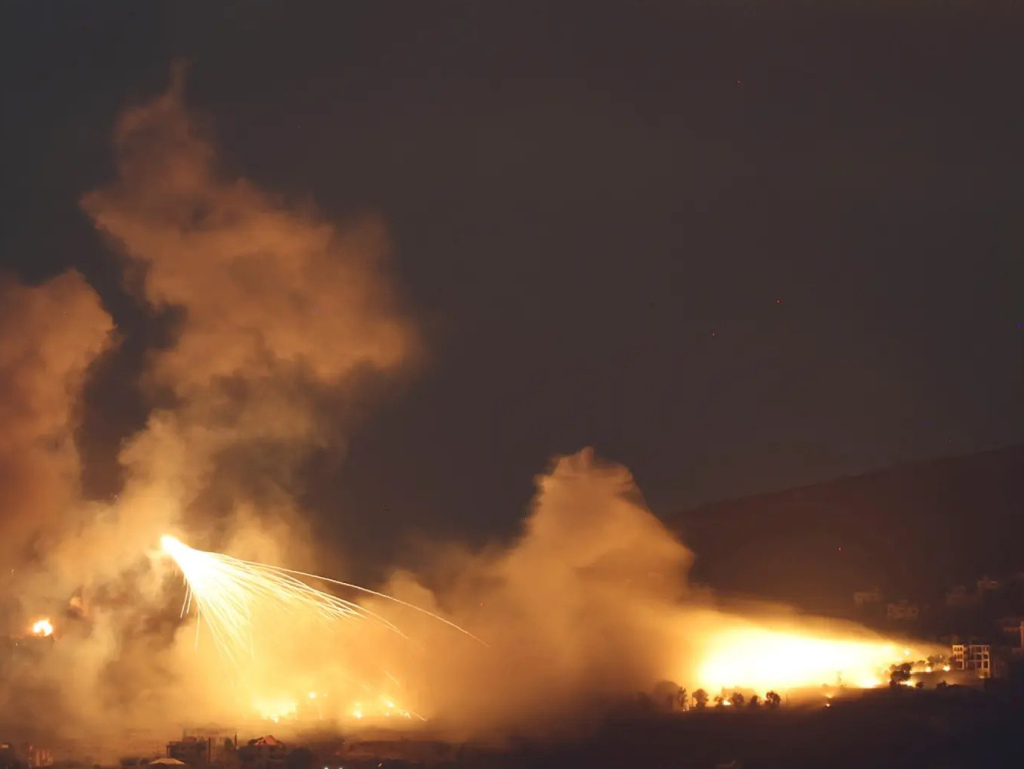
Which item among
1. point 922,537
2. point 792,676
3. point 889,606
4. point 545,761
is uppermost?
point 922,537

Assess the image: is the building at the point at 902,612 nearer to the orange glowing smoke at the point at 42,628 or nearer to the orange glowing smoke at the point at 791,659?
the orange glowing smoke at the point at 791,659

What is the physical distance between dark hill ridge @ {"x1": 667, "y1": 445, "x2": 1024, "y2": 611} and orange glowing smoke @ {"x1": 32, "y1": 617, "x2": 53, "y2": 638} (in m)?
22.6

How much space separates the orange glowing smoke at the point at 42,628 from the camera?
→ 37031 millimetres

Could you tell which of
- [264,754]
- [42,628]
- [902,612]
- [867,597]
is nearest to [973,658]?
[902,612]

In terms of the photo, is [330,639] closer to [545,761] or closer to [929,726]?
[545,761]

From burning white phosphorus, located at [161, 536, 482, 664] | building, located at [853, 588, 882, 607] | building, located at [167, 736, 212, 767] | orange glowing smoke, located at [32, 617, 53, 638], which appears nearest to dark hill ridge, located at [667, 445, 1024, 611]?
building, located at [853, 588, 882, 607]

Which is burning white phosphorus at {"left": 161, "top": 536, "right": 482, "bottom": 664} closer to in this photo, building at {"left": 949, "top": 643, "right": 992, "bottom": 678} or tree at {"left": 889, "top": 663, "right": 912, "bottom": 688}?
tree at {"left": 889, "top": 663, "right": 912, "bottom": 688}

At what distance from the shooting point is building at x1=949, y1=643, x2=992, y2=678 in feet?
121

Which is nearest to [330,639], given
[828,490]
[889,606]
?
[889,606]

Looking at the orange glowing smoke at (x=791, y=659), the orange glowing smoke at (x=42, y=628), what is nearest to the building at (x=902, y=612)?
the orange glowing smoke at (x=791, y=659)

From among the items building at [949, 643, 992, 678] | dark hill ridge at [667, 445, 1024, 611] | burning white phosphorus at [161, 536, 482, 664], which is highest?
dark hill ridge at [667, 445, 1024, 611]

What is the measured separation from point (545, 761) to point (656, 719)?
3968 mm

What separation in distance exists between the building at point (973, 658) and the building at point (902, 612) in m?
5.32

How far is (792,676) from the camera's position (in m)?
37.2
